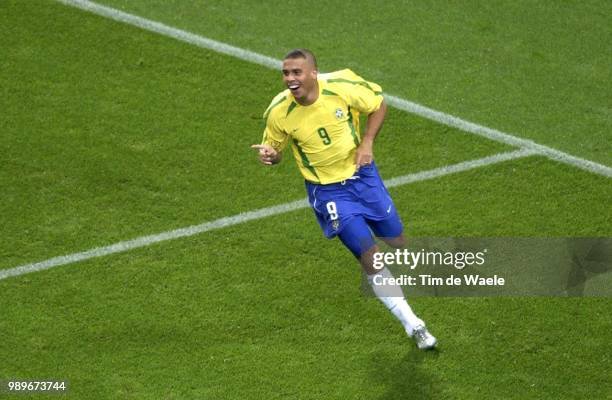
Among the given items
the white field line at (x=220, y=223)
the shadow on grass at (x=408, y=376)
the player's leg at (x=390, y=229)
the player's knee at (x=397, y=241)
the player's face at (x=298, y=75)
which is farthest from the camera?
the white field line at (x=220, y=223)

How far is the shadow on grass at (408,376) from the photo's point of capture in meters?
9.16

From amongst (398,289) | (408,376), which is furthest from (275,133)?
(408,376)

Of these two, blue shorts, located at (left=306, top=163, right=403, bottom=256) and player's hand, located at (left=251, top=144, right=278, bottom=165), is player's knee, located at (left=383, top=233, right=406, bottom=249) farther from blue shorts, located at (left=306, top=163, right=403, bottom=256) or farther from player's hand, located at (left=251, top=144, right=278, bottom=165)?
player's hand, located at (left=251, top=144, right=278, bottom=165)

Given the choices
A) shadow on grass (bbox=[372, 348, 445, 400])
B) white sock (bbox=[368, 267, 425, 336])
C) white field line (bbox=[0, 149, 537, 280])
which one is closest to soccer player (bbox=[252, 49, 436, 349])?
white sock (bbox=[368, 267, 425, 336])

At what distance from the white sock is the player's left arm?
88 cm

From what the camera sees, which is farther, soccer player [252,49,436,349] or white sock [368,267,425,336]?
white sock [368,267,425,336]

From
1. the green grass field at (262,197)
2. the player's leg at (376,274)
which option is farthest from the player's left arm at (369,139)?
the green grass field at (262,197)

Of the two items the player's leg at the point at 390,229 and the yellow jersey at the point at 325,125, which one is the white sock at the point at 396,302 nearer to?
the player's leg at the point at 390,229

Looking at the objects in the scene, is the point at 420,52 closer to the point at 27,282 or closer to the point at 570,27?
the point at 570,27

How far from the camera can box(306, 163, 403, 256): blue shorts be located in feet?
30.7

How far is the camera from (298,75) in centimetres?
901

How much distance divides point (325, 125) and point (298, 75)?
50 cm

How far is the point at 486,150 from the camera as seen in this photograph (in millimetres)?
11727

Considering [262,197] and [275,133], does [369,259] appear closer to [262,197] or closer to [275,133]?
[275,133]
